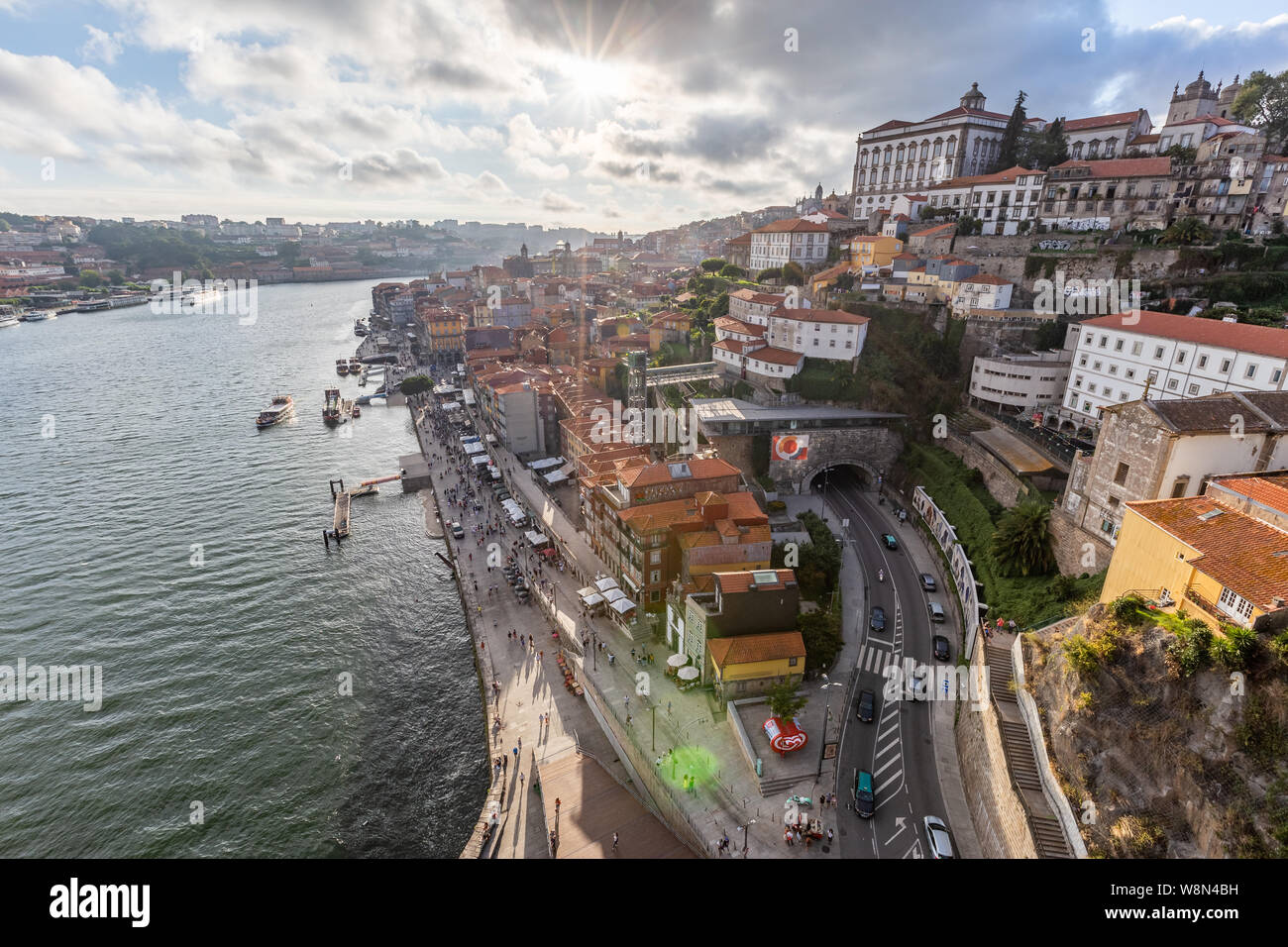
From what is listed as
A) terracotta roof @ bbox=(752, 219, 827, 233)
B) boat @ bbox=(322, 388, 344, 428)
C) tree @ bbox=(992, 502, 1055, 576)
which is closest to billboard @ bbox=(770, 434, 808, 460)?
tree @ bbox=(992, 502, 1055, 576)

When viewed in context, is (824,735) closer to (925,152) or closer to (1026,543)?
(1026,543)

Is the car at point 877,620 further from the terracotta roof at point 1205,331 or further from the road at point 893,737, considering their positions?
the terracotta roof at point 1205,331

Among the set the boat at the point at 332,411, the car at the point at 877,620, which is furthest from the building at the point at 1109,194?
the boat at the point at 332,411

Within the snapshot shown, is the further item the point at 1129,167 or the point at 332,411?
the point at 332,411

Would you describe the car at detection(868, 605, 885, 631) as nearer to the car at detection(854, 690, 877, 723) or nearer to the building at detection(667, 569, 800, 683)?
the car at detection(854, 690, 877, 723)

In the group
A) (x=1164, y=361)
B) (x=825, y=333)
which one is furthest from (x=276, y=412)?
(x=1164, y=361)
